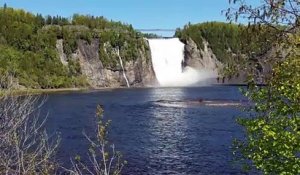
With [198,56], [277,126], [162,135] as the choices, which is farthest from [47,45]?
[277,126]

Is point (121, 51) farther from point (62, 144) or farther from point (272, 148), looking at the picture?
point (272, 148)

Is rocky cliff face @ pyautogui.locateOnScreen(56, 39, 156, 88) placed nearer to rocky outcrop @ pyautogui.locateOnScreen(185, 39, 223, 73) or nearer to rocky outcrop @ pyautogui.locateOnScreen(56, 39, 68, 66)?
rocky outcrop @ pyautogui.locateOnScreen(56, 39, 68, 66)

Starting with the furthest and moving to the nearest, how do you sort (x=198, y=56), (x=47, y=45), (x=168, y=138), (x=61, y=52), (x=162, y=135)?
(x=198, y=56), (x=61, y=52), (x=47, y=45), (x=162, y=135), (x=168, y=138)

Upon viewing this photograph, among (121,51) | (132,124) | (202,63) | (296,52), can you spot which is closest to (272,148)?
(296,52)

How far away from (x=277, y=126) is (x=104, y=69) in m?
129

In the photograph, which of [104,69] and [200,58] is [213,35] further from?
[104,69]

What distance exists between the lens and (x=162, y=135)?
44.3 meters

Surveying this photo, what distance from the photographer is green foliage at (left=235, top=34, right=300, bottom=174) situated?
42.4ft

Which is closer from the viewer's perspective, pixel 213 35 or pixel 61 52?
pixel 61 52

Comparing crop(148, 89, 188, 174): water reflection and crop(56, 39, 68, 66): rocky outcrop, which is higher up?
crop(56, 39, 68, 66): rocky outcrop

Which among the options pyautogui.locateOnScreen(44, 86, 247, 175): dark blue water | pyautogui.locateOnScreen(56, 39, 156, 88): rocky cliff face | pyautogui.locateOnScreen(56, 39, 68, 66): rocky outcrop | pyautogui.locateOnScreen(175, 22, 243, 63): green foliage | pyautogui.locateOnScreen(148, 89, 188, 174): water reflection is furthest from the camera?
pyautogui.locateOnScreen(175, 22, 243, 63): green foliage

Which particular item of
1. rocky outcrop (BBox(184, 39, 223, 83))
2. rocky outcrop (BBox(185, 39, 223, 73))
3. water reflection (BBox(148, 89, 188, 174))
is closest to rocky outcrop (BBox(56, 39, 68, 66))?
rocky outcrop (BBox(184, 39, 223, 83))

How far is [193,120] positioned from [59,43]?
3633 inches

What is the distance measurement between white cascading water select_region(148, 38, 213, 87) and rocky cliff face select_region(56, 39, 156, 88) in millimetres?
3769
